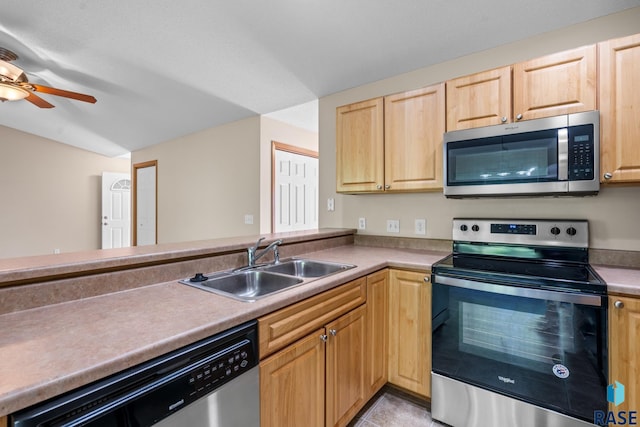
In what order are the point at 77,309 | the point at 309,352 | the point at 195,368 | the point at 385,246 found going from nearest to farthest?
1. the point at 195,368
2. the point at 77,309
3. the point at 309,352
4. the point at 385,246

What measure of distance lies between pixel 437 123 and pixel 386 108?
0.41m

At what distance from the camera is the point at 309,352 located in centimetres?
123

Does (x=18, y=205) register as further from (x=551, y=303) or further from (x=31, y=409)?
(x=551, y=303)

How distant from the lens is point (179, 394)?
78 cm

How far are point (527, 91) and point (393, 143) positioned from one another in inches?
32.5

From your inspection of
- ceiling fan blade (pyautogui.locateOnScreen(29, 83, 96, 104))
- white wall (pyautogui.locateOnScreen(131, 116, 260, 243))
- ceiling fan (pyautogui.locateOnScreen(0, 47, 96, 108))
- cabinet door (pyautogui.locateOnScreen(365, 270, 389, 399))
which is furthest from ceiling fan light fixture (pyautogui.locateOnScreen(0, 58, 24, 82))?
cabinet door (pyautogui.locateOnScreen(365, 270, 389, 399))

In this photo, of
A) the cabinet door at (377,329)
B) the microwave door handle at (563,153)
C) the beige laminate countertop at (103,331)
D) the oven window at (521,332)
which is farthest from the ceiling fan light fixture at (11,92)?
the microwave door handle at (563,153)

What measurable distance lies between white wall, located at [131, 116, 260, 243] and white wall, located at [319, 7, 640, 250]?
3.67 ft

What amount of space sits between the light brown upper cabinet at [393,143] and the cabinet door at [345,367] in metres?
1.00

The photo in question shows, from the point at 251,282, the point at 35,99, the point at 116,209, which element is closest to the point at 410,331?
the point at 251,282

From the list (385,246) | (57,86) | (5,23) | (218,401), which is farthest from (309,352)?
(57,86)

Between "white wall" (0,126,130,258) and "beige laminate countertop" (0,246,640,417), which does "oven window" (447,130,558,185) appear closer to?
"beige laminate countertop" (0,246,640,417)

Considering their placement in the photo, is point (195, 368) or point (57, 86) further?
point (57, 86)

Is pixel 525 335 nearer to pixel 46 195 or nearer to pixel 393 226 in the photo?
pixel 393 226
